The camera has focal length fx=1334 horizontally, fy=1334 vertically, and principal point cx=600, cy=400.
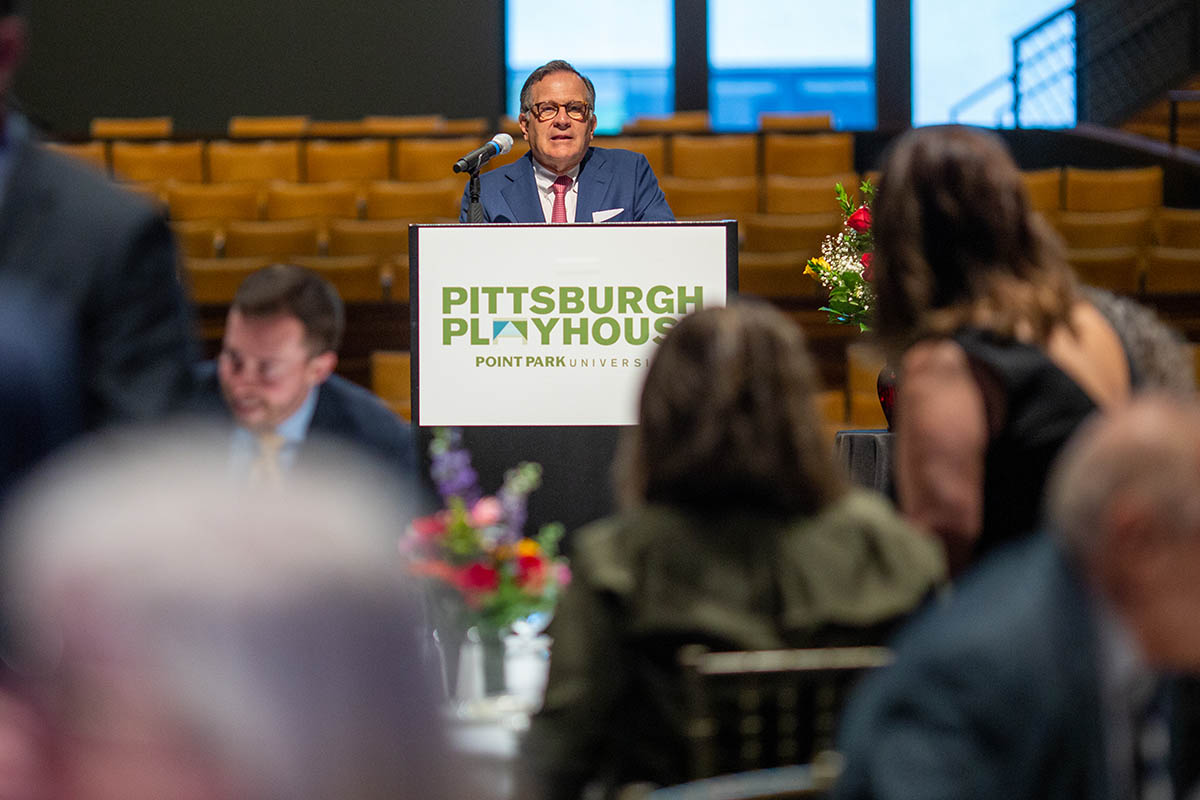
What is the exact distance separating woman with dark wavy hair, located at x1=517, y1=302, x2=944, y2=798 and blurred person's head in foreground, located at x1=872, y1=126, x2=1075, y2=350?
0.29 metres

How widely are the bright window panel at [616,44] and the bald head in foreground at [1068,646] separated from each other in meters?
9.35

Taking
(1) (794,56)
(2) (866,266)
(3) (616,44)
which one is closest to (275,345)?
(2) (866,266)

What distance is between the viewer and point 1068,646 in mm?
1012

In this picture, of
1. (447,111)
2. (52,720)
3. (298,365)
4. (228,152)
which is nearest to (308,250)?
(228,152)

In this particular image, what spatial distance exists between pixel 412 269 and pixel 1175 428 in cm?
193

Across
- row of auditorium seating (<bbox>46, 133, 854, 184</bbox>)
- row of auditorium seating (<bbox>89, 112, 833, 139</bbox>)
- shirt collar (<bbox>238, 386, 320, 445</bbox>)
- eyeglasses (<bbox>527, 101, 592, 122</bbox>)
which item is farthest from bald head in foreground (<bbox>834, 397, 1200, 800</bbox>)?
row of auditorium seating (<bbox>89, 112, 833, 139</bbox>)

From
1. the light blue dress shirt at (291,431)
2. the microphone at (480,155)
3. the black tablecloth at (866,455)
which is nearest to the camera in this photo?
the light blue dress shirt at (291,431)

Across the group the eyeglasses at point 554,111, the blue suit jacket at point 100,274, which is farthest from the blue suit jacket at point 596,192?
the blue suit jacket at point 100,274

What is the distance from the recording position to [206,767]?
Result: 534 millimetres

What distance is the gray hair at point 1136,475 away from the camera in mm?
1004

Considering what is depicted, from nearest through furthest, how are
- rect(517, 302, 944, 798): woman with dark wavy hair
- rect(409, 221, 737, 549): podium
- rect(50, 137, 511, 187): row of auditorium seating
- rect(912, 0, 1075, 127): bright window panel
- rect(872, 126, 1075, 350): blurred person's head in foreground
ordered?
rect(517, 302, 944, 798): woman with dark wavy hair < rect(872, 126, 1075, 350): blurred person's head in foreground < rect(409, 221, 737, 549): podium < rect(50, 137, 511, 187): row of auditorium seating < rect(912, 0, 1075, 127): bright window panel

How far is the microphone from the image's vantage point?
2990 mm

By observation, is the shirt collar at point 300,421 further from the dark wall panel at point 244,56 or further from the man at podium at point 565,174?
the dark wall panel at point 244,56

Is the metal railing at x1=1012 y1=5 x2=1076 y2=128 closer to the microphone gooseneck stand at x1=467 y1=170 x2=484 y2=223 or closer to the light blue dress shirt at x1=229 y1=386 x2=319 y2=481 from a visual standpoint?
the microphone gooseneck stand at x1=467 y1=170 x2=484 y2=223
